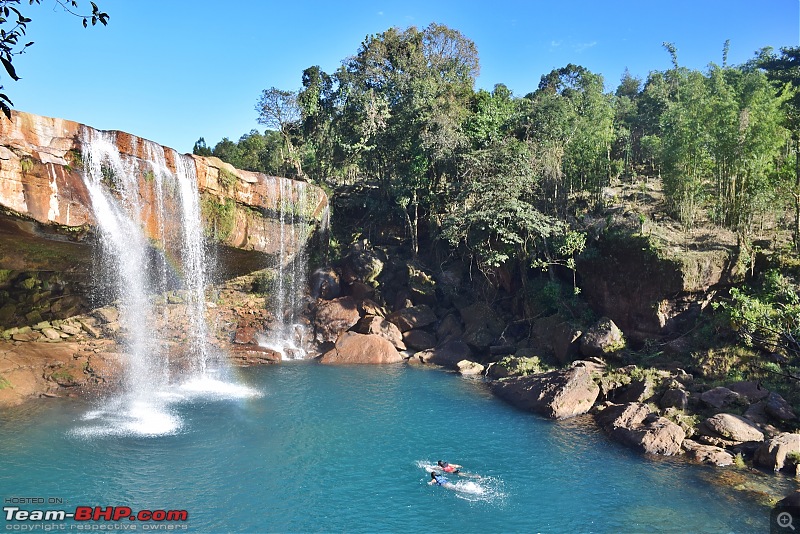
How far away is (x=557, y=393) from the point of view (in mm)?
18359

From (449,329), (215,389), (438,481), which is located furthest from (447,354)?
(438,481)

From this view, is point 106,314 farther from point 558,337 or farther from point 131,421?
point 558,337

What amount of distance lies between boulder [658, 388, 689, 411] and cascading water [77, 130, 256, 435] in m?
14.7

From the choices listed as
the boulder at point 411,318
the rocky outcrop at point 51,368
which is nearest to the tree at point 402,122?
the boulder at point 411,318

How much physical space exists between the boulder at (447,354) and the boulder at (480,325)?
630 millimetres

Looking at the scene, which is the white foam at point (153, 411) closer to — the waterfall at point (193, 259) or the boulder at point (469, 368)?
the waterfall at point (193, 259)

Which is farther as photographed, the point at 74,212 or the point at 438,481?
the point at 74,212

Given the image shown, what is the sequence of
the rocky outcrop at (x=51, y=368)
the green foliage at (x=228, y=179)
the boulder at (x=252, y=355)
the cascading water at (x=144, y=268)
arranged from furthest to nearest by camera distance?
the boulder at (x=252, y=355) < the green foliage at (x=228, y=179) < the rocky outcrop at (x=51, y=368) < the cascading water at (x=144, y=268)

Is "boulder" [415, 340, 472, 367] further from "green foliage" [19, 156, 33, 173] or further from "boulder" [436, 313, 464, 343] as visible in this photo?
"green foliage" [19, 156, 33, 173]

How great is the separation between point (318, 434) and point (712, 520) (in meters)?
10.3

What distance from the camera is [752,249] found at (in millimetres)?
21797

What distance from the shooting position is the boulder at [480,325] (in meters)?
26.8

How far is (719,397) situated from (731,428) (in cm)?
186

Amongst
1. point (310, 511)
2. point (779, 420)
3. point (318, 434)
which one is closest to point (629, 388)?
point (779, 420)
